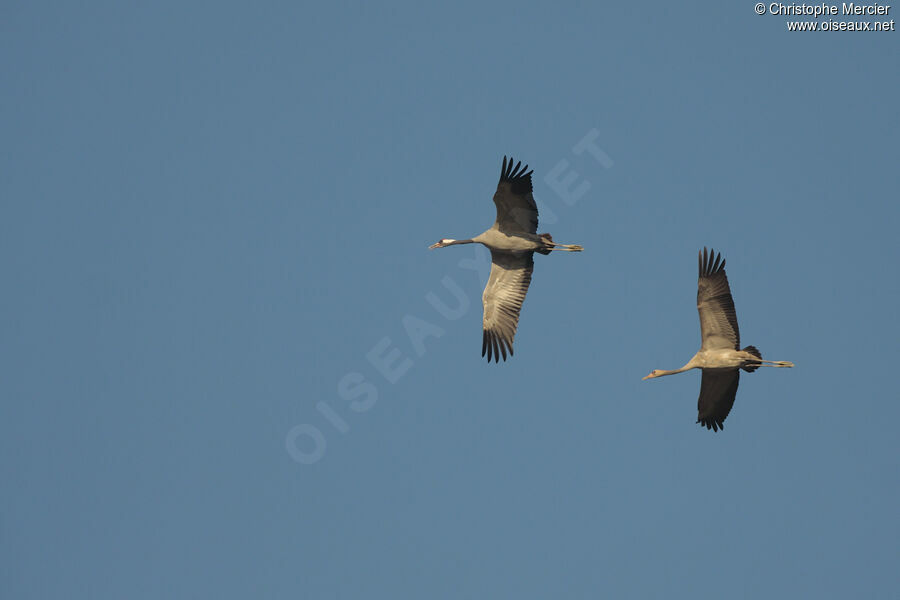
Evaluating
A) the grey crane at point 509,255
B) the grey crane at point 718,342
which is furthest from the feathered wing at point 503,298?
the grey crane at point 718,342

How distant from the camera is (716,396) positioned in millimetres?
32500

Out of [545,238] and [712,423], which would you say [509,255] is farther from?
[712,423]

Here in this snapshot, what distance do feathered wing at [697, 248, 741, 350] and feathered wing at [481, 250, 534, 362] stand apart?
4533mm

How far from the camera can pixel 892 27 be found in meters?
39.7

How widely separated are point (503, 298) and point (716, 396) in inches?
223

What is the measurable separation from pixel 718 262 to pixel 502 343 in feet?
19.0

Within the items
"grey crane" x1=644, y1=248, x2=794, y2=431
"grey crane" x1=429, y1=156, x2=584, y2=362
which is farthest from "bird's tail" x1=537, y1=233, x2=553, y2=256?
"grey crane" x1=644, y1=248, x2=794, y2=431

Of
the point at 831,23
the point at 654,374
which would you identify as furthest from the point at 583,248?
the point at 831,23

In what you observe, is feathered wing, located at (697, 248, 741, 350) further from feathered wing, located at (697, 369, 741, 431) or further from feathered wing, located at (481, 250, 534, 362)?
feathered wing, located at (481, 250, 534, 362)

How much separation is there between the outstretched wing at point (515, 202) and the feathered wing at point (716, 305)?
4288mm

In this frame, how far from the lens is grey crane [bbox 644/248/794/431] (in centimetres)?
3078

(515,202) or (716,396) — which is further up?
(515,202)

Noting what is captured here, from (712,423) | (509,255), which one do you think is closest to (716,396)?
(712,423)

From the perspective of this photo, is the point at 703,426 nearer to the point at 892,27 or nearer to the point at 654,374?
the point at 654,374
